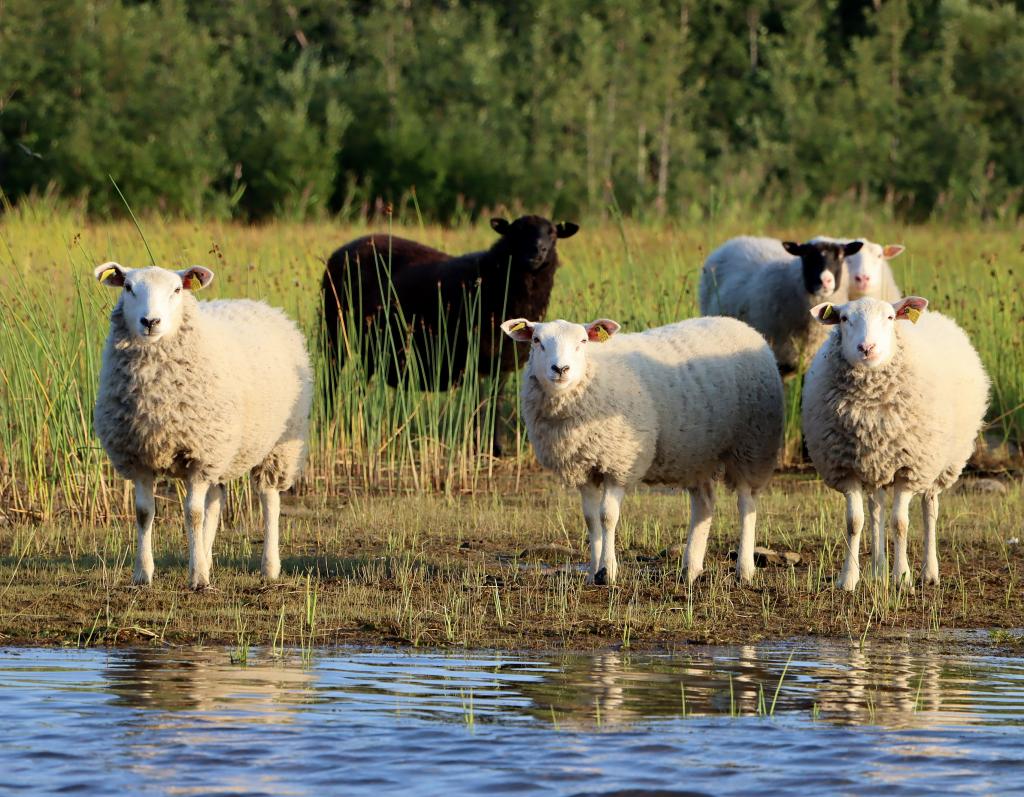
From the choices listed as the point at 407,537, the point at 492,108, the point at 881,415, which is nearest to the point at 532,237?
the point at 407,537

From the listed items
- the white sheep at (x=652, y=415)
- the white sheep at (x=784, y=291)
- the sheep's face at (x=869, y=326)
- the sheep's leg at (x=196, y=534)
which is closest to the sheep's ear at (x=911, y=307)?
the sheep's face at (x=869, y=326)

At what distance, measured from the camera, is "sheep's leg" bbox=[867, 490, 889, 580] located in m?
7.85

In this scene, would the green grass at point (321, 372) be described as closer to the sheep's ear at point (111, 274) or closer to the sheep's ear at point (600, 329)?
the sheep's ear at point (111, 274)

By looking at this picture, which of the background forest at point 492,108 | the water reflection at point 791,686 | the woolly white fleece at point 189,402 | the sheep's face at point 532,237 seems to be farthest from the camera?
the background forest at point 492,108

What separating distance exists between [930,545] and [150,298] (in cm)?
391

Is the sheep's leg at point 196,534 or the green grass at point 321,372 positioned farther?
the green grass at point 321,372

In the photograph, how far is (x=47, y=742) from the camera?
505 centimetres

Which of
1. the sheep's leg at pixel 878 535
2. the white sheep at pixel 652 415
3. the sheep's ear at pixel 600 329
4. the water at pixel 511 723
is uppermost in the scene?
the sheep's ear at pixel 600 329

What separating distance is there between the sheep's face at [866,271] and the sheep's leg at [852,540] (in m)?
4.51

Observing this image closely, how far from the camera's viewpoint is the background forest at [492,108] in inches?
1251

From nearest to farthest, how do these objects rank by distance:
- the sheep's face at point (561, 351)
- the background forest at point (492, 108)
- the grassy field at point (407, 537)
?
1. the grassy field at point (407, 537)
2. the sheep's face at point (561, 351)
3. the background forest at point (492, 108)

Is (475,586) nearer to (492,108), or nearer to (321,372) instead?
(321,372)

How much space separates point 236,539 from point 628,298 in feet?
16.4

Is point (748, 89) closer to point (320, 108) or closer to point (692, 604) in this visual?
point (320, 108)
